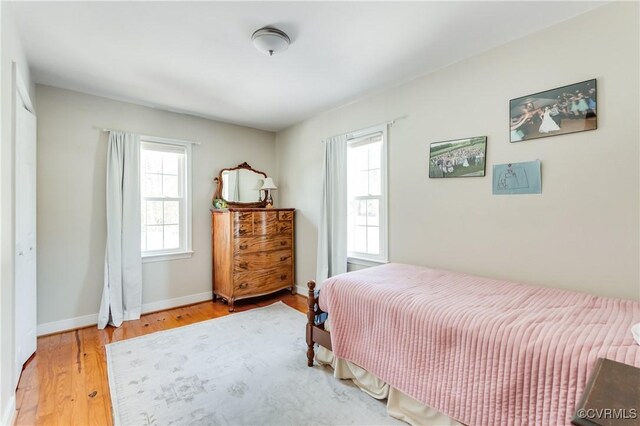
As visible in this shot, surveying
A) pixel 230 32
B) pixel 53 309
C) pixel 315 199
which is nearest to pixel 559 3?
pixel 230 32

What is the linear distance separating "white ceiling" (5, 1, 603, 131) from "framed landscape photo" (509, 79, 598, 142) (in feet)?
1.56

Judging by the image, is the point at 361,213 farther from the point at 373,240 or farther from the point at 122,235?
the point at 122,235

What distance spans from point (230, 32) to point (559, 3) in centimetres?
209

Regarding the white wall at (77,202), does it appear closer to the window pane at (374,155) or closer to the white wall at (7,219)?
the white wall at (7,219)

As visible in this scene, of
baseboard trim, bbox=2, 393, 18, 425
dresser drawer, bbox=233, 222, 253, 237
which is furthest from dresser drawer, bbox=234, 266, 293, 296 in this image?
baseboard trim, bbox=2, 393, 18, 425

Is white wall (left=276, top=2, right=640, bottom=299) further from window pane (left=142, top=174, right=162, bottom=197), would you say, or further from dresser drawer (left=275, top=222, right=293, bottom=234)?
window pane (left=142, top=174, right=162, bottom=197)

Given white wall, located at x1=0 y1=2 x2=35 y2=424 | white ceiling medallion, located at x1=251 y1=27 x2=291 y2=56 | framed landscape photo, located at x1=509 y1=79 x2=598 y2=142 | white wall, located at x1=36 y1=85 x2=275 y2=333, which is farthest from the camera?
white wall, located at x1=36 y1=85 x2=275 y2=333

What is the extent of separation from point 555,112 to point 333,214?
87.9 inches

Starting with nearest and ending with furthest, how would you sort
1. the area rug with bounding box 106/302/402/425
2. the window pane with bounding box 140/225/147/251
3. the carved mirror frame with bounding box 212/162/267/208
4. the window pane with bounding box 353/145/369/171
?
1. the area rug with bounding box 106/302/402/425
2. the window pane with bounding box 353/145/369/171
3. the window pane with bounding box 140/225/147/251
4. the carved mirror frame with bounding box 212/162/267/208

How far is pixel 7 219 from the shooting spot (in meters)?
1.67

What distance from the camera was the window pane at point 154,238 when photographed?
350 centimetres

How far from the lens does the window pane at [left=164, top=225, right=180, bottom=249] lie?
3.62m

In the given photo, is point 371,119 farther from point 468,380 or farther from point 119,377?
point 119,377

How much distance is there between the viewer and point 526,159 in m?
2.09
